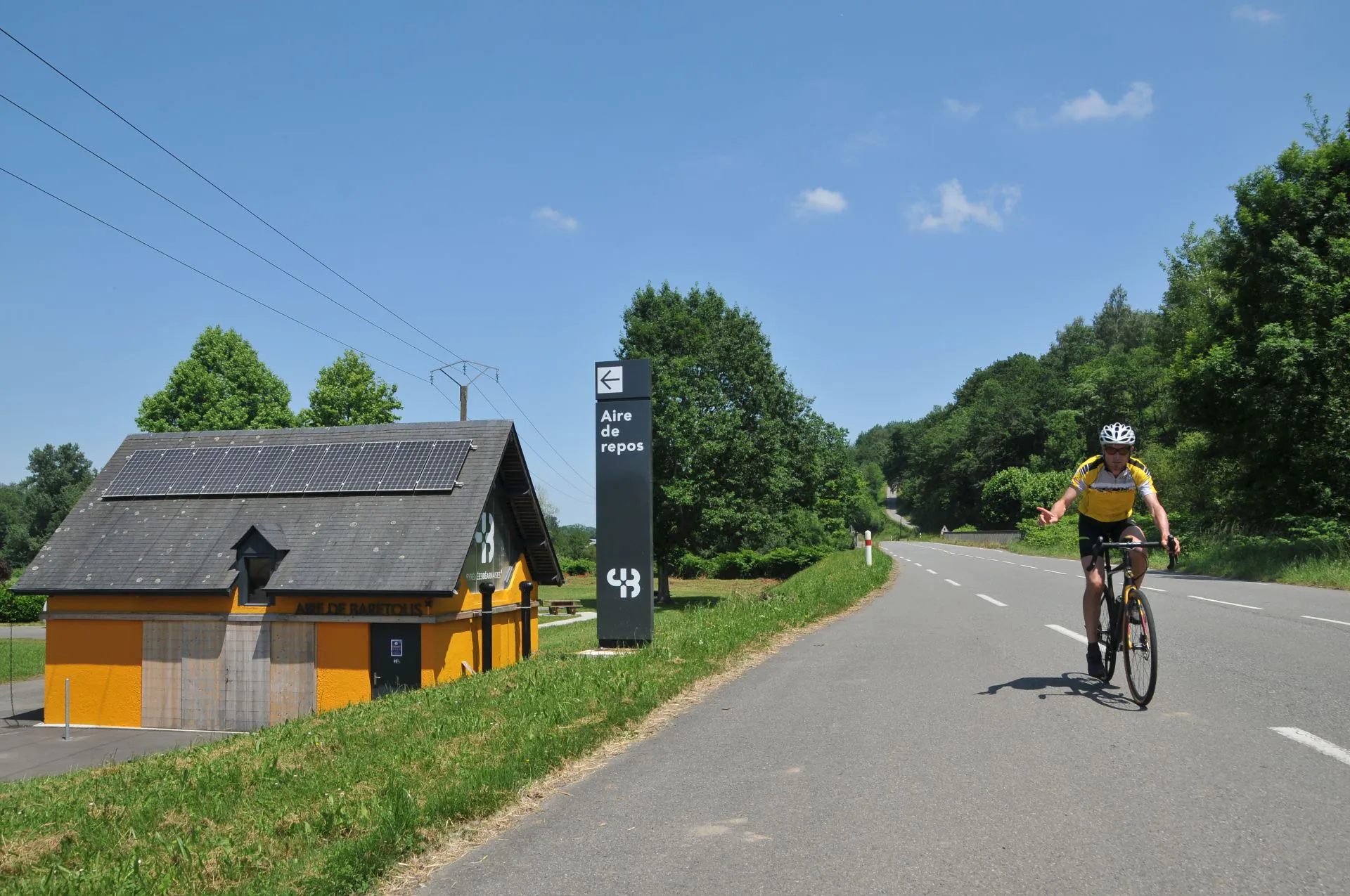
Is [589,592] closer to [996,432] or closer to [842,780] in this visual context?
[996,432]

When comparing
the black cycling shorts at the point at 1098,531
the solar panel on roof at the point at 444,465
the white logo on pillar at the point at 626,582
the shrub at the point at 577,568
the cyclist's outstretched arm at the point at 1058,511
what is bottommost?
the shrub at the point at 577,568

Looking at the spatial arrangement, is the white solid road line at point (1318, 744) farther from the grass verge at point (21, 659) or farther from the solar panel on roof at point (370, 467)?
the grass verge at point (21, 659)

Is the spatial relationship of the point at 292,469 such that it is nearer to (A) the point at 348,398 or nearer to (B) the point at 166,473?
(B) the point at 166,473

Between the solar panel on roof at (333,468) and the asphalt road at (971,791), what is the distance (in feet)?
79.6

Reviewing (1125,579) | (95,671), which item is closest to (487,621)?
(95,671)

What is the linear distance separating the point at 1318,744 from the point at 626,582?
9698 mm

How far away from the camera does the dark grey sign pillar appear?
1408 cm

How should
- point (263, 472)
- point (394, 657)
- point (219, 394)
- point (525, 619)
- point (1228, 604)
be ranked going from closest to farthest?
1. point (1228, 604)
2. point (394, 657)
3. point (263, 472)
4. point (525, 619)
5. point (219, 394)

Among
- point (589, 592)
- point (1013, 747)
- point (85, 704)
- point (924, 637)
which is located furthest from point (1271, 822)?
point (589, 592)

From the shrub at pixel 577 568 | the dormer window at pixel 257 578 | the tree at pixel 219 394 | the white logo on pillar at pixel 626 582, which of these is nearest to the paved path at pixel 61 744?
the dormer window at pixel 257 578

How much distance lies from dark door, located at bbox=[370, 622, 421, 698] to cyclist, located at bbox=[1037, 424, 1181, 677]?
2104 centimetres

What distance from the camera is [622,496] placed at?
14.5 meters

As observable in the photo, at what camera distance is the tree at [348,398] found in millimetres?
63781

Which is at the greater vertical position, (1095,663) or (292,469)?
(292,469)
